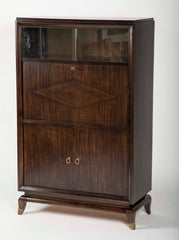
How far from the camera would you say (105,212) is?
171 inches

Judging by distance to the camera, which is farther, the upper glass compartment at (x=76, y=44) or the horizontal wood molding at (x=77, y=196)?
the horizontal wood molding at (x=77, y=196)

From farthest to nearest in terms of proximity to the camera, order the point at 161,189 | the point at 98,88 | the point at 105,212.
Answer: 1. the point at 161,189
2. the point at 105,212
3. the point at 98,88

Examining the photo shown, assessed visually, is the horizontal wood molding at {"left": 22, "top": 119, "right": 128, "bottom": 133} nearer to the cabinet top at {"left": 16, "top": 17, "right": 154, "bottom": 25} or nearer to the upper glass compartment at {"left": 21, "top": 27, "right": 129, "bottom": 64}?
the upper glass compartment at {"left": 21, "top": 27, "right": 129, "bottom": 64}

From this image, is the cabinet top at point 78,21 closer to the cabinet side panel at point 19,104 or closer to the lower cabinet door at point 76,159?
the cabinet side panel at point 19,104

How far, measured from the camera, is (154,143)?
4.97m

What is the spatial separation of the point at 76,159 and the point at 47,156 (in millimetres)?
186

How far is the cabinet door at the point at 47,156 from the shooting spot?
4.16 metres

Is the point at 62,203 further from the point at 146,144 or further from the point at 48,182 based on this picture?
the point at 146,144

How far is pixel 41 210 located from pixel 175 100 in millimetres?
1200

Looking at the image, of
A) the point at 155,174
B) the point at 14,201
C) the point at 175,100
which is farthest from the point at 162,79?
the point at 14,201

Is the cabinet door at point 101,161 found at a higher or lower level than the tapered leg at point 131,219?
higher

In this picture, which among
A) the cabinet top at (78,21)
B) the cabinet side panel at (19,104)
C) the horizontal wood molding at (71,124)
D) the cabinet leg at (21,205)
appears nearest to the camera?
the cabinet top at (78,21)

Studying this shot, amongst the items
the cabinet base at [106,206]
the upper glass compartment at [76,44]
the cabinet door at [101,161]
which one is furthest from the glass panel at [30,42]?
the cabinet base at [106,206]

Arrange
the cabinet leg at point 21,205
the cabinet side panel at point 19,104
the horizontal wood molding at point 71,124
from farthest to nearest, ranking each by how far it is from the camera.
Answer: the cabinet leg at point 21,205 < the cabinet side panel at point 19,104 < the horizontal wood molding at point 71,124
